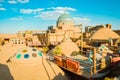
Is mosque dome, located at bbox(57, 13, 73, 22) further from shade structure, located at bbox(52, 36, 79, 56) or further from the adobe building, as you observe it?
shade structure, located at bbox(52, 36, 79, 56)

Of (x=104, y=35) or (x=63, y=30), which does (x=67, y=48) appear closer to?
(x=104, y=35)

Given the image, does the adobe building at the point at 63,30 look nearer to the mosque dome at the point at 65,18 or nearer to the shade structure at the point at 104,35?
the mosque dome at the point at 65,18

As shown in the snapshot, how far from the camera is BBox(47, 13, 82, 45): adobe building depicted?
25.1m

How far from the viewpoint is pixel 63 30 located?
29625mm

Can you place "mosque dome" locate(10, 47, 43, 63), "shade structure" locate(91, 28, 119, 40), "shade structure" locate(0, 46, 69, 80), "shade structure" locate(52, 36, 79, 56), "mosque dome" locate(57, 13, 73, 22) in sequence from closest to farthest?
"shade structure" locate(0, 46, 69, 80), "mosque dome" locate(10, 47, 43, 63), "shade structure" locate(52, 36, 79, 56), "shade structure" locate(91, 28, 119, 40), "mosque dome" locate(57, 13, 73, 22)

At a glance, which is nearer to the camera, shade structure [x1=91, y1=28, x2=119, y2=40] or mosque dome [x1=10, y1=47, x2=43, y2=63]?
mosque dome [x1=10, y1=47, x2=43, y2=63]

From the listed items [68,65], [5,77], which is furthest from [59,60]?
[5,77]

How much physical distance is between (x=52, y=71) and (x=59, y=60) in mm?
1353

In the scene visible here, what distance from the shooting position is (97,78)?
364 inches

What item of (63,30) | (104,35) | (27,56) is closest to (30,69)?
(27,56)

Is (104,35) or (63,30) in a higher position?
(63,30)

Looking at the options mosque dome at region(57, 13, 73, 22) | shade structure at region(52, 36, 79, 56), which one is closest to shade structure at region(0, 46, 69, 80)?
shade structure at region(52, 36, 79, 56)

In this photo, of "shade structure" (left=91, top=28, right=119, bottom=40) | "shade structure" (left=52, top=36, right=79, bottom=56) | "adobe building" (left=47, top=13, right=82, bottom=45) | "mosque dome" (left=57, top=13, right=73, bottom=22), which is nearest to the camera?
"shade structure" (left=52, top=36, right=79, bottom=56)

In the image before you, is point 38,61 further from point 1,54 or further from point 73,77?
point 1,54
